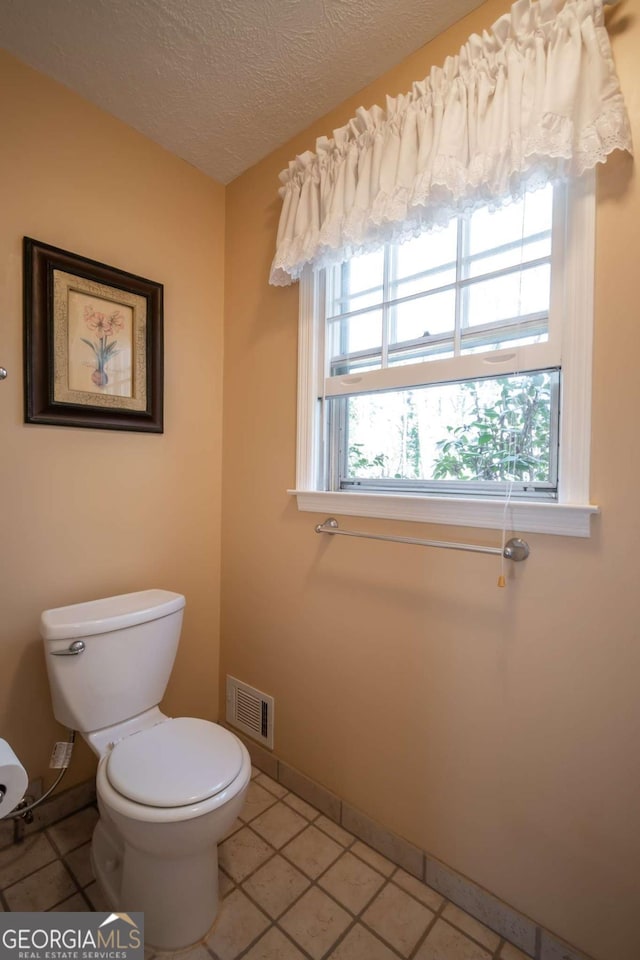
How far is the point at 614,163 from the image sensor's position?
0.99m

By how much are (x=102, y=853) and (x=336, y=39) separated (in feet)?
8.41

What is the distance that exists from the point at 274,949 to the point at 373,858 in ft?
1.32

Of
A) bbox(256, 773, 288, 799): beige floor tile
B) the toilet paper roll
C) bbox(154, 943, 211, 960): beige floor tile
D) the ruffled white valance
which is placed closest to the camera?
the toilet paper roll

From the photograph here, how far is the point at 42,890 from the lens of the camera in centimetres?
122

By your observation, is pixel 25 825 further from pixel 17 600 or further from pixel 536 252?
pixel 536 252

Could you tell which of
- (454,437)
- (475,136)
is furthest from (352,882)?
(475,136)

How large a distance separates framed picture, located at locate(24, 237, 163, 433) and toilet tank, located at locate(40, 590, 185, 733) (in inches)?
26.0

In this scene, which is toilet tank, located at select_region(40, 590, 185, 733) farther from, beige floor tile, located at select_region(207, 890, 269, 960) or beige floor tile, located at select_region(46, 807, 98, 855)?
beige floor tile, located at select_region(207, 890, 269, 960)

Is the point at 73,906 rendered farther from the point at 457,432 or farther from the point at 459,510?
the point at 457,432

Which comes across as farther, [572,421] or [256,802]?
[256,802]

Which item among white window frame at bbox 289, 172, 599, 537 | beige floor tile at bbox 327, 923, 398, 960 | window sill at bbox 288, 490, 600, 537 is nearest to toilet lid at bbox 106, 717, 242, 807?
beige floor tile at bbox 327, 923, 398, 960

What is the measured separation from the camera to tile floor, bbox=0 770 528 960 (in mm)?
1113

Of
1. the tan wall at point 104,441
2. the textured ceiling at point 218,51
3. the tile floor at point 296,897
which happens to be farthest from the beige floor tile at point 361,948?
the textured ceiling at point 218,51

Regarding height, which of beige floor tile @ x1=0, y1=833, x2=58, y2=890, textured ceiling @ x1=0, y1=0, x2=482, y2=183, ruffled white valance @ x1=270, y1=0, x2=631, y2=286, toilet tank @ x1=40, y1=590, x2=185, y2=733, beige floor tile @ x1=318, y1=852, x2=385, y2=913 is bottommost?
beige floor tile @ x1=318, y1=852, x2=385, y2=913
